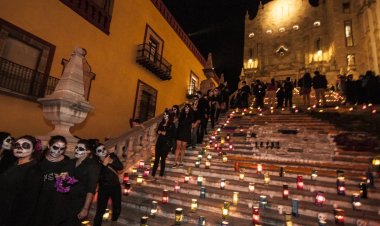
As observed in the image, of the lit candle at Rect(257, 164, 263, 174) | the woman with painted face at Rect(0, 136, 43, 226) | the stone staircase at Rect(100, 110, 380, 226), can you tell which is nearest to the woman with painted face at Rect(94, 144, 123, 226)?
the stone staircase at Rect(100, 110, 380, 226)

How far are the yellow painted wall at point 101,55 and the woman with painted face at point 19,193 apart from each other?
25.0 ft

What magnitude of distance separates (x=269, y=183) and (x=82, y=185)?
4.38 meters

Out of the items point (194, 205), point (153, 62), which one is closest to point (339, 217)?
point (194, 205)

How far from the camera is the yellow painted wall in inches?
375

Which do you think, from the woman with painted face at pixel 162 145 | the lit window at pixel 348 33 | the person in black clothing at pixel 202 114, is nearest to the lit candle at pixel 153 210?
the woman with painted face at pixel 162 145

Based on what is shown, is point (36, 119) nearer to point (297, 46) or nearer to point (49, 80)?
point (49, 80)

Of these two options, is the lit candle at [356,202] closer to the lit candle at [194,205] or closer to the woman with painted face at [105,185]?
the lit candle at [194,205]

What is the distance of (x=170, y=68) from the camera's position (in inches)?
752

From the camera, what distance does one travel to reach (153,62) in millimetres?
16516

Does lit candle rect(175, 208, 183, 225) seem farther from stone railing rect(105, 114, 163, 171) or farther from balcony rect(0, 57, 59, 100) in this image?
balcony rect(0, 57, 59, 100)

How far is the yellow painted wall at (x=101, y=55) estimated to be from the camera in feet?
31.3

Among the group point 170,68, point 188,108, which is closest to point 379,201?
point 188,108

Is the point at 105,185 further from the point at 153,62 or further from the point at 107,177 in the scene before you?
the point at 153,62

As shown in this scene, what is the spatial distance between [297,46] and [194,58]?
55.6 ft
